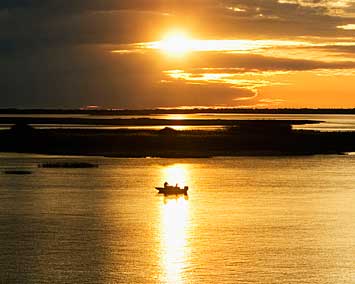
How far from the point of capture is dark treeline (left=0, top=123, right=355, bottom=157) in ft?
258

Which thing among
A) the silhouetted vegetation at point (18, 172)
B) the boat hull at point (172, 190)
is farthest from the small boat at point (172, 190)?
the silhouetted vegetation at point (18, 172)

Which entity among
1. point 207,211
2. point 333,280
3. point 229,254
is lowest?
point 333,280

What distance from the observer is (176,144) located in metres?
82.7

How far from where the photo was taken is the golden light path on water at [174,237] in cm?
2795

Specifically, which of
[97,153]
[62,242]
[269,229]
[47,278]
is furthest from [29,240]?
[97,153]

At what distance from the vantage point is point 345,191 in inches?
1945

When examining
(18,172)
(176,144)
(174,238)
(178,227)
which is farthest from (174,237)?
(176,144)

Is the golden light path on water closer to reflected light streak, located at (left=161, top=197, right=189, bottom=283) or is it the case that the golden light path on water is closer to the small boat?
reflected light streak, located at (left=161, top=197, right=189, bottom=283)

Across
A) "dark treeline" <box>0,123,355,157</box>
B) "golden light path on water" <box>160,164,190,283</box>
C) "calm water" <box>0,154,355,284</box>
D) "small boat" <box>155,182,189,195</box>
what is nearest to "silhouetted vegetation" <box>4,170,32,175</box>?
"calm water" <box>0,154,355,284</box>

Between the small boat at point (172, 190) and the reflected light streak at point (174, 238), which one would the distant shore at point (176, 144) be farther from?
the reflected light streak at point (174, 238)

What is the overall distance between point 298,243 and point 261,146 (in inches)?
1984

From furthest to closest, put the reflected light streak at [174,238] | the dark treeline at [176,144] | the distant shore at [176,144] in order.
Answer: the dark treeline at [176,144] → the distant shore at [176,144] → the reflected light streak at [174,238]

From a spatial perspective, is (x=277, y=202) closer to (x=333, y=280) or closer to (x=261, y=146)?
(x=333, y=280)

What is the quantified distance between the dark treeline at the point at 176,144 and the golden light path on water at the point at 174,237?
25.9m
